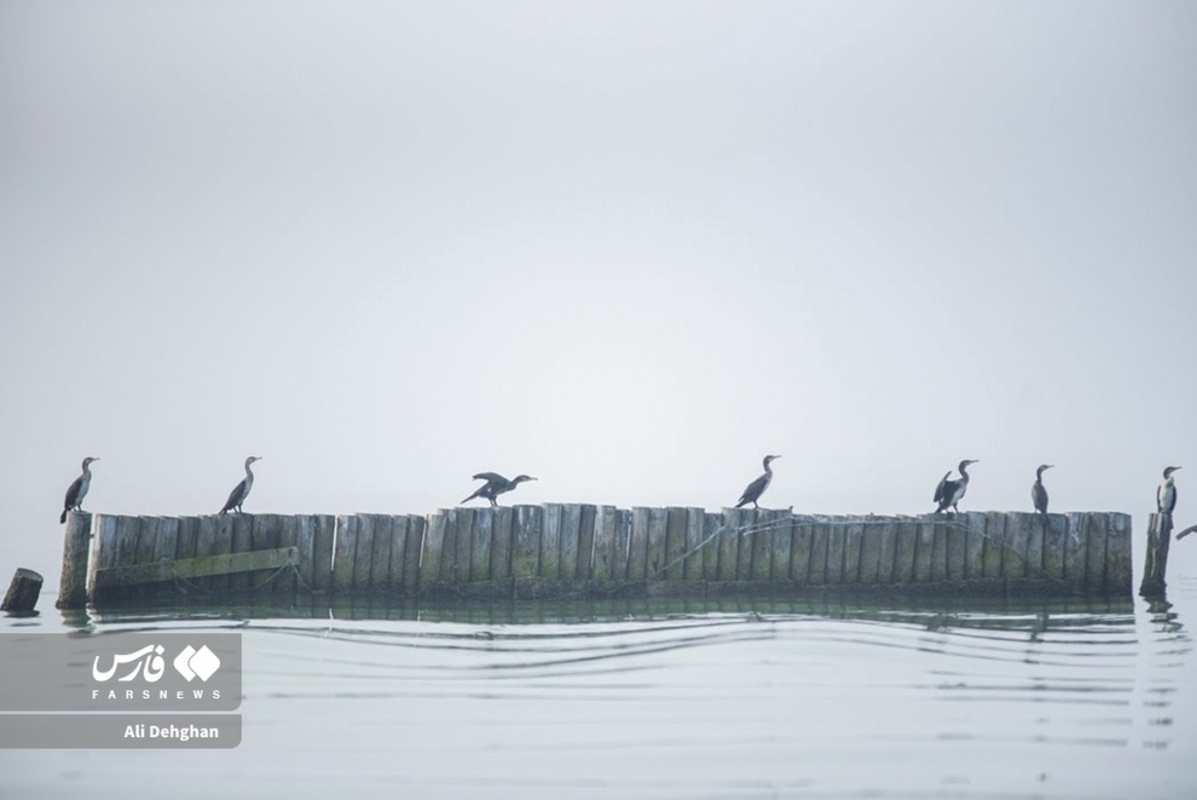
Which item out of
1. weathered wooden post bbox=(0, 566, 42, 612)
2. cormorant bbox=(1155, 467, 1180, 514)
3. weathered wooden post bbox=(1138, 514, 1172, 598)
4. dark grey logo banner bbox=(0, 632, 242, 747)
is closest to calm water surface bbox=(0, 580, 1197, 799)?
dark grey logo banner bbox=(0, 632, 242, 747)

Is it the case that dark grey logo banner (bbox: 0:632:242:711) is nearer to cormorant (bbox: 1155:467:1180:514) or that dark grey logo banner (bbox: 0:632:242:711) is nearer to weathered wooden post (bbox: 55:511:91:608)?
weathered wooden post (bbox: 55:511:91:608)

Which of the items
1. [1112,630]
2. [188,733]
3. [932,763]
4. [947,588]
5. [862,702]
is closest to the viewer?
[932,763]

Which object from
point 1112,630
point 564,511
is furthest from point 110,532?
point 1112,630

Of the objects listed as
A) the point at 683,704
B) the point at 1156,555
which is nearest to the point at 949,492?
the point at 1156,555

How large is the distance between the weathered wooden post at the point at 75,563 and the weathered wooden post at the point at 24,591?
0.45 m

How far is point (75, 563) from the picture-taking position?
1720 centimetres

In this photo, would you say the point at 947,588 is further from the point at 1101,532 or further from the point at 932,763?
the point at 932,763

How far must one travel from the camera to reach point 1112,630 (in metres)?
17.0

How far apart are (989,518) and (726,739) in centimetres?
806

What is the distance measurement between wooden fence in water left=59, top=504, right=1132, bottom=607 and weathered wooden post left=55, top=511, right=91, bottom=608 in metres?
0.02

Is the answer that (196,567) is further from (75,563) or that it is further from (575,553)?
(575,553)

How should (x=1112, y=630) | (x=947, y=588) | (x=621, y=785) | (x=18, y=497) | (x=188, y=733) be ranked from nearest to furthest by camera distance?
(x=621, y=785)
(x=188, y=733)
(x=1112, y=630)
(x=947, y=588)
(x=18, y=497)

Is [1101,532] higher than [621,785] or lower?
higher

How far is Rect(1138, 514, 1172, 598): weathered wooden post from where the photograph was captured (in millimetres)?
19500
